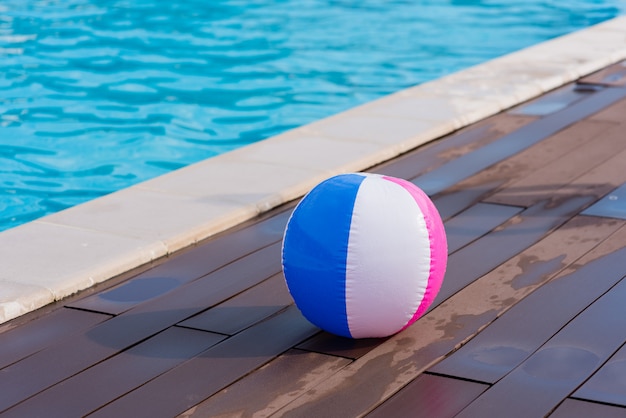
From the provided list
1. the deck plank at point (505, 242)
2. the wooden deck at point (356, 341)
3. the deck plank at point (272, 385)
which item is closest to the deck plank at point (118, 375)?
the wooden deck at point (356, 341)

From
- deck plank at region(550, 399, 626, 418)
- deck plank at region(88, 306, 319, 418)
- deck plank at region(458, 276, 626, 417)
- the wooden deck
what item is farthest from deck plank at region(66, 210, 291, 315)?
deck plank at region(550, 399, 626, 418)

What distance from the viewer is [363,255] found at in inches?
149

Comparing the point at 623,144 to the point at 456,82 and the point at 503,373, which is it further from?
the point at 503,373

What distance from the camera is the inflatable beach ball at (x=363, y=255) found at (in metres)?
3.80

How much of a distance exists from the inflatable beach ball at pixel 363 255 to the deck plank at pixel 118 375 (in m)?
0.51

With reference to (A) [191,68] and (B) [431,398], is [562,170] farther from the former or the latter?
(A) [191,68]

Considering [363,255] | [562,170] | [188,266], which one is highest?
[363,255]

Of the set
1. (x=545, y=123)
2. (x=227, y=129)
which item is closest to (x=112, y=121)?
(x=227, y=129)

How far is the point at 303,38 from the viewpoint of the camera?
494 inches

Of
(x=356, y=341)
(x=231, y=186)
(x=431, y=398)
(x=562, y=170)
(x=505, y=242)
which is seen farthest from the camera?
(x=562, y=170)

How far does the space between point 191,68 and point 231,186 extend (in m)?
5.32

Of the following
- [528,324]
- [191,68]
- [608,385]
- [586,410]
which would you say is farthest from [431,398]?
[191,68]

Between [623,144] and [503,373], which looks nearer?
[503,373]

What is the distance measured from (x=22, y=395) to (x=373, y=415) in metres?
1.27
